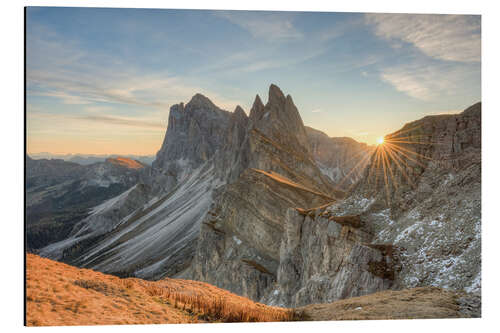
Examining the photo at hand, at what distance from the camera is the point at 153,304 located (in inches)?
273


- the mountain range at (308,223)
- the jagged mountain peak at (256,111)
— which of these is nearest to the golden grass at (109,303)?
the mountain range at (308,223)

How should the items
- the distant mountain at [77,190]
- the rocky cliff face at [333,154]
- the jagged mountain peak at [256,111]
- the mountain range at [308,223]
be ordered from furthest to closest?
the distant mountain at [77,190]
the rocky cliff face at [333,154]
the jagged mountain peak at [256,111]
the mountain range at [308,223]

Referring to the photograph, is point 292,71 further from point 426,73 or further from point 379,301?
point 379,301

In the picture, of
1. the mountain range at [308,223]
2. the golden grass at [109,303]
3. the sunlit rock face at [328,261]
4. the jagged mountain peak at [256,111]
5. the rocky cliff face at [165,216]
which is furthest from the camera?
the jagged mountain peak at [256,111]

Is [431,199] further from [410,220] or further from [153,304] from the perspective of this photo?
[153,304]

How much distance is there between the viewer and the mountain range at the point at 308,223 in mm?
9388

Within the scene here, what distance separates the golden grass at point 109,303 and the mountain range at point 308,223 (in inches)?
145

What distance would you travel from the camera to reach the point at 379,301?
7668mm

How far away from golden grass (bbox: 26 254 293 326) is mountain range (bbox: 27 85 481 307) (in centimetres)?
368

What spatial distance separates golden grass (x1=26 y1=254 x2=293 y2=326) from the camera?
6371 mm

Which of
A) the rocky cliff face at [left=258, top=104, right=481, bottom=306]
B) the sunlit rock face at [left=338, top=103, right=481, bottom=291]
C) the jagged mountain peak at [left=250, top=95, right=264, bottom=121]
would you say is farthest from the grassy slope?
the jagged mountain peak at [left=250, top=95, right=264, bottom=121]

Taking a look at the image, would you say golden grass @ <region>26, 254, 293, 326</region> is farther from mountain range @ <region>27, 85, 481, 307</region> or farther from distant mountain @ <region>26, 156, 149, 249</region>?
distant mountain @ <region>26, 156, 149, 249</region>

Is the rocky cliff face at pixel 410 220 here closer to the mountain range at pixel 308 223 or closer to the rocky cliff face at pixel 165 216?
the mountain range at pixel 308 223
